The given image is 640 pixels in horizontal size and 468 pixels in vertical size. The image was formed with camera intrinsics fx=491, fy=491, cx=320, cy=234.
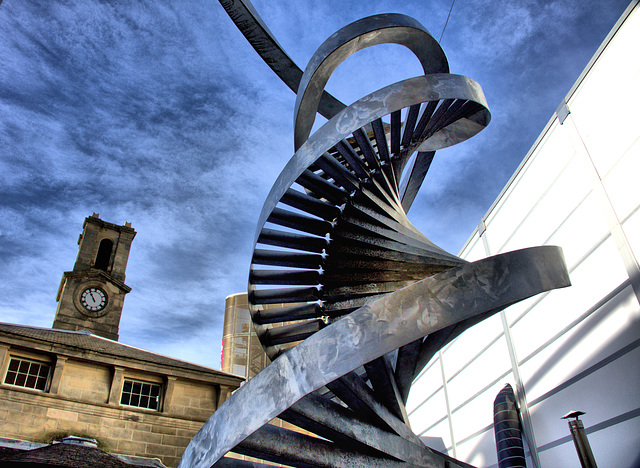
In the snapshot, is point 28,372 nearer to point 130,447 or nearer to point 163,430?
point 130,447

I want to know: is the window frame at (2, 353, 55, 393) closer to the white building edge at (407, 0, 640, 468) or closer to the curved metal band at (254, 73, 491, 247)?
the curved metal band at (254, 73, 491, 247)

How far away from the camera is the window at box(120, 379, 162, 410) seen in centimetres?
991

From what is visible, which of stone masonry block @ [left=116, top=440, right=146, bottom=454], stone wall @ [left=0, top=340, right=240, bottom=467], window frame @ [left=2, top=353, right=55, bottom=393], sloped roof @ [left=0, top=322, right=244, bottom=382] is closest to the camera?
stone wall @ [left=0, top=340, right=240, bottom=467]

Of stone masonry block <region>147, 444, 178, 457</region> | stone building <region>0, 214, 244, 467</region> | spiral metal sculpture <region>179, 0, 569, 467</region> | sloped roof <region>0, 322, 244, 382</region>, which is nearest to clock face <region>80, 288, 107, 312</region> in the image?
sloped roof <region>0, 322, 244, 382</region>

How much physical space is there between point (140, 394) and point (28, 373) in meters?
2.10

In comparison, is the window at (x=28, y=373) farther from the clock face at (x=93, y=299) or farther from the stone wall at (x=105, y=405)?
the clock face at (x=93, y=299)

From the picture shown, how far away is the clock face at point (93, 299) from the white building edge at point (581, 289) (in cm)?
1409

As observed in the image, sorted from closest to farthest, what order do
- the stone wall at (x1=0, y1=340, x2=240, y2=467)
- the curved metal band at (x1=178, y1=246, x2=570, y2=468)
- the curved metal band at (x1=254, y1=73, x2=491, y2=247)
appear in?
the curved metal band at (x1=178, y1=246, x2=570, y2=468) → the curved metal band at (x1=254, y1=73, x2=491, y2=247) → the stone wall at (x1=0, y1=340, x2=240, y2=467)

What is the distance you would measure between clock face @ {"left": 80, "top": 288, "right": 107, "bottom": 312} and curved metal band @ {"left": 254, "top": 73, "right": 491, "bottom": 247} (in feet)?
46.3

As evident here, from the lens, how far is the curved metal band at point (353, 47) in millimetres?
6035

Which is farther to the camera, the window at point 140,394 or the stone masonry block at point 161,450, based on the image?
the window at point 140,394

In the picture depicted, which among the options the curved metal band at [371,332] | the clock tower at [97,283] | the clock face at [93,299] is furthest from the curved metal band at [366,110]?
the clock face at [93,299]

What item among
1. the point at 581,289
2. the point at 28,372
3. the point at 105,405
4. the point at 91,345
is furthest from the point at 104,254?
the point at 581,289

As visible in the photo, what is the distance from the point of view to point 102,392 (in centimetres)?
962
